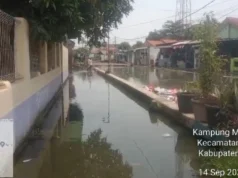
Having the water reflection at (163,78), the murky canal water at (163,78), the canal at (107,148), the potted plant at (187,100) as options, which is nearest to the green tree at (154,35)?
the murky canal water at (163,78)

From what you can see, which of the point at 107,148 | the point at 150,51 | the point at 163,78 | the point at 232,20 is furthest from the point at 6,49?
the point at 150,51

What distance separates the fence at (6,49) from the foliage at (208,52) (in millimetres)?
3952

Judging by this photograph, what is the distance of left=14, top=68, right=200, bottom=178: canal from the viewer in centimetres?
557

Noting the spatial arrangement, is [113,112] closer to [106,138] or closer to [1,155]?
[106,138]

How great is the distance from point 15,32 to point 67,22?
151cm

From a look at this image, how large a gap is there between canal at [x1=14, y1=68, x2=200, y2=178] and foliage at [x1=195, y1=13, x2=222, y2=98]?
1327mm

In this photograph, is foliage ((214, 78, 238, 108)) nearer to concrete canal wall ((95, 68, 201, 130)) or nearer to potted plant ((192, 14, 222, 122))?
potted plant ((192, 14, 222, 122))

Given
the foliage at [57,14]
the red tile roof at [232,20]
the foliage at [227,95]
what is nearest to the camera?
the foliage at [227,95]

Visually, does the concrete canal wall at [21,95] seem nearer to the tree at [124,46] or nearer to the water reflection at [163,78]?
the water reflection at [163,78]

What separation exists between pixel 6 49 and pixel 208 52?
417cm

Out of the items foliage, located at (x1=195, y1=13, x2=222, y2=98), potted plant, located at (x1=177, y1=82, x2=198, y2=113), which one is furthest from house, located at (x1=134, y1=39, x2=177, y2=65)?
foliage, located at (x1=195, y1=13, x2=222, y2=98)

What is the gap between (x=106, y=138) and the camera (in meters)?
7.79

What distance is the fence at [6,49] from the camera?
19.3 ft

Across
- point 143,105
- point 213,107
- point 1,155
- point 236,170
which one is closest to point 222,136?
point 213,107
